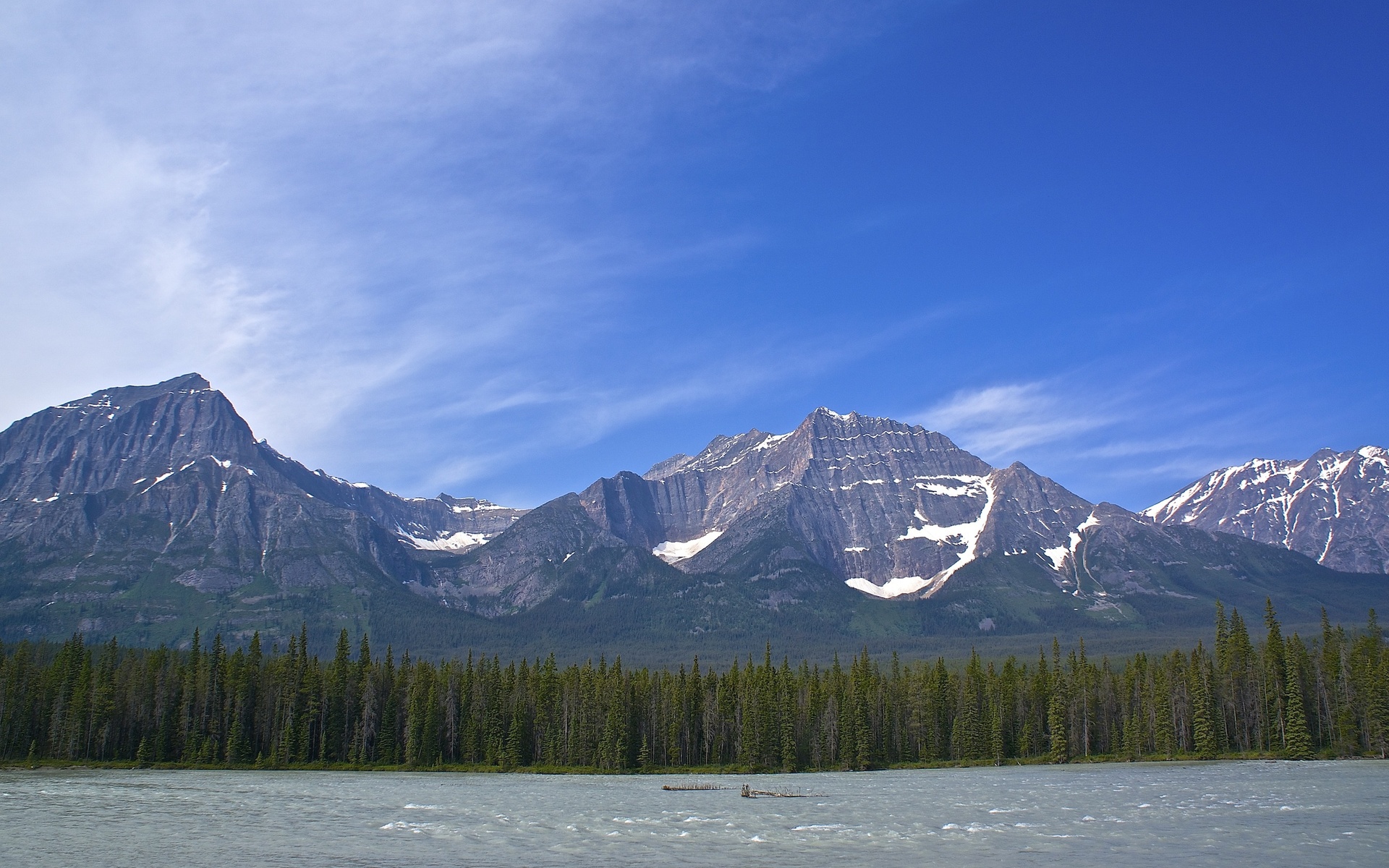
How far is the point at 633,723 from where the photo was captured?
174 m

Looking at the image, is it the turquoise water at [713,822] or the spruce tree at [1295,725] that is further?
the spruce tree at [1295,725]

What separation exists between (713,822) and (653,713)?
3882 inches

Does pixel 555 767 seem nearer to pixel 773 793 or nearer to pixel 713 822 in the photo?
pixel 773 793

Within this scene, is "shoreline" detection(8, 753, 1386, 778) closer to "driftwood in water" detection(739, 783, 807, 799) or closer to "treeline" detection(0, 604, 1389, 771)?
"treeline" detection(0, 604, 1389, 771)

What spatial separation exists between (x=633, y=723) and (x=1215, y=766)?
89677 millimetres

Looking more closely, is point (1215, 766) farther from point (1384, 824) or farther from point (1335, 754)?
point (1384, 824)

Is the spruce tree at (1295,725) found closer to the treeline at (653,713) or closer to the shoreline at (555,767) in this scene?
the treeline at (653,713)

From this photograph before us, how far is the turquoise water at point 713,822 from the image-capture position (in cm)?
6106

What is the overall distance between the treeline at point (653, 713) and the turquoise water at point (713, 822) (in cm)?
3632

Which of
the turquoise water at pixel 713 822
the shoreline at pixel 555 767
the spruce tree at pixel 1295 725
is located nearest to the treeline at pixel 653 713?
the spruce tree at pixel 1295 725

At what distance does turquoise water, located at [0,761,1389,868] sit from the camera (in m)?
61.1

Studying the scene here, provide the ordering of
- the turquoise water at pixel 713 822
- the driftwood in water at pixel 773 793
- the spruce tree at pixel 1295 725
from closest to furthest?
the turquoise water at pixel 713 822, the driftwood in water at pixel 773 793, the spruce tree at pixel 1295 725

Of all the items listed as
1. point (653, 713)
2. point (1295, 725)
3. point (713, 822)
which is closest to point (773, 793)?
point (713, 822)

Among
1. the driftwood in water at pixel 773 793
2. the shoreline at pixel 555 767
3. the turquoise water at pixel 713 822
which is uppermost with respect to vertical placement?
the turquoise water at pixel 713 822
